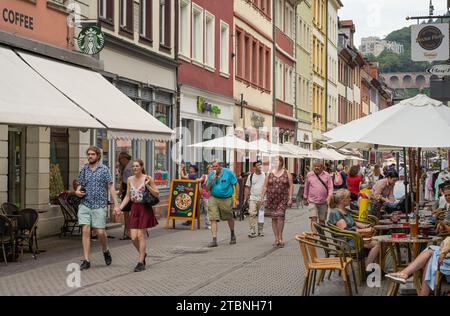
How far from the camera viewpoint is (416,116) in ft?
35.1

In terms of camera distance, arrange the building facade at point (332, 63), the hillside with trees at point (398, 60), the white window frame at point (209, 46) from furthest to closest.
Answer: the hillside with trees at point (398, 60) < the building facade at point (332, 63) < the white window frame at point (209, 46)

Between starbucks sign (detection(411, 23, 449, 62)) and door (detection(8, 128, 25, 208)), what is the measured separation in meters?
10.2

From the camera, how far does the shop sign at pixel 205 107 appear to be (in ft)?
98.7

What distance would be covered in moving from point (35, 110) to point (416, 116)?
6224 mm

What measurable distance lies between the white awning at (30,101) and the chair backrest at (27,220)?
4.99 feet

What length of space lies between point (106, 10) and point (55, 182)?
5.14 m

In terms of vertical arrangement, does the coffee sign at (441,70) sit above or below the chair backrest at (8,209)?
above

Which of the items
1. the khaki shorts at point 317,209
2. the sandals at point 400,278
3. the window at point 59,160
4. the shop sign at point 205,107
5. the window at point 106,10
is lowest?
the sandals at point 400,278

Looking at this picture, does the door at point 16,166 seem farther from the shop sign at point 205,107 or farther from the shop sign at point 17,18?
the shop sign at point 205,107

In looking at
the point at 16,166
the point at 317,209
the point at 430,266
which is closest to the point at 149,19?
the point at 16,166

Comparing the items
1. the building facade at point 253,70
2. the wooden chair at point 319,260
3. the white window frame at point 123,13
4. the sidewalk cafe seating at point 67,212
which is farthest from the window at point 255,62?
the wooden chair at point 319,260

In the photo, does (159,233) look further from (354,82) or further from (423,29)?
(354,82)

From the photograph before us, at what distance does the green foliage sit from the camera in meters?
18.9
